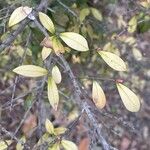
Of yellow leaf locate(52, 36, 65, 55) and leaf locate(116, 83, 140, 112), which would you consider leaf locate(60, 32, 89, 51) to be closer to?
yellow leaf locate(52, 36, 65, 55)

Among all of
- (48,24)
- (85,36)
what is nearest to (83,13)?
(85,36)

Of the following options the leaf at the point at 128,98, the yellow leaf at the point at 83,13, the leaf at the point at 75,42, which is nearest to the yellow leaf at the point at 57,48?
the leaf at the point at 75,42

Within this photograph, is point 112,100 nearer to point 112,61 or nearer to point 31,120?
point 31,120

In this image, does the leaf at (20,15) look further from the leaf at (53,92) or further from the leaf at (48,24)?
the leaf at (53,92)

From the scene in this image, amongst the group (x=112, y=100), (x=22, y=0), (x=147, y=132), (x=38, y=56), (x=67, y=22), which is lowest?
(x=147, y=132)

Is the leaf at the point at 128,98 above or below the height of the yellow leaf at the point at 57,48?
below

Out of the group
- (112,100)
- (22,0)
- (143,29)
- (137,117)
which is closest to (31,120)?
(112,100)

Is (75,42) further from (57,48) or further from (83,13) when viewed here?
(83,13)

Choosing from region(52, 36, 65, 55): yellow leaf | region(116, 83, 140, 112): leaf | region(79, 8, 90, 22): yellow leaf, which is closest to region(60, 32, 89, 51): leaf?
region(52, 36, 65, 55): yellow leaf
